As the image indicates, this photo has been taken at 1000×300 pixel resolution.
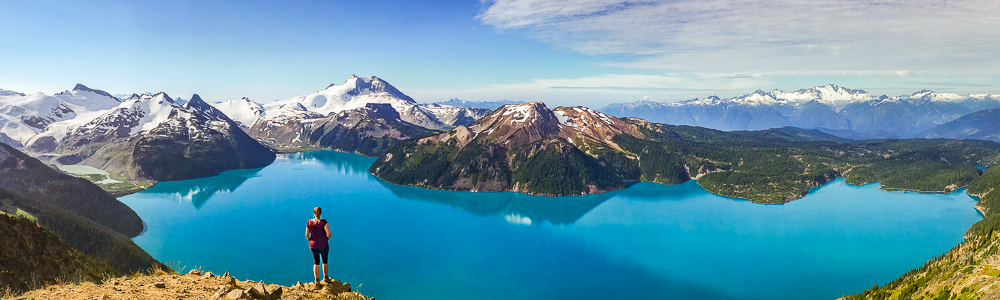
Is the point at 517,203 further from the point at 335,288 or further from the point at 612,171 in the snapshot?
the point at 335,288

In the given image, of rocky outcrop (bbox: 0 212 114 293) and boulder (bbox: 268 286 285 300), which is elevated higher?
boulder (bbox: 268 286 285 300)

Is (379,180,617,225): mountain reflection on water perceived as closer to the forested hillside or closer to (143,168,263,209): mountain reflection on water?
(143,168,263,209): mountain reflection on water

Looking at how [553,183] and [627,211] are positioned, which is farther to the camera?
[553,183]

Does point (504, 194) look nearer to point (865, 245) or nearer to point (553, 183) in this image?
point (553, 183)

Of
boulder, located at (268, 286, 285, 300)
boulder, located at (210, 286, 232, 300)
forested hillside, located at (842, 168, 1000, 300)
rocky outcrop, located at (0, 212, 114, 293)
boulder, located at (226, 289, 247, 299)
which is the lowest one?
forested hillside, located at (842, 168, 1000, 300)

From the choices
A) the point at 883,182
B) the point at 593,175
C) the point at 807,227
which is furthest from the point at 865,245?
the point at 883,182

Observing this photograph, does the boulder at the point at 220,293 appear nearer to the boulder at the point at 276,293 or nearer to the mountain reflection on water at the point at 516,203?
the boulder at the point at 276,293

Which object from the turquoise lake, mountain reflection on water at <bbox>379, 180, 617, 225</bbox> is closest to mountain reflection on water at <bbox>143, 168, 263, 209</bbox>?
the turquoise lake

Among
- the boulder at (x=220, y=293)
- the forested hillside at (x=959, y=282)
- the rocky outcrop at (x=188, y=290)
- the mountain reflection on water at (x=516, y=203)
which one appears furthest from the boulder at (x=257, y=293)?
the mountain reflection on water at (x=516, y=203)
